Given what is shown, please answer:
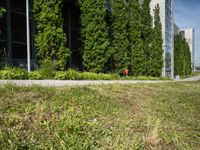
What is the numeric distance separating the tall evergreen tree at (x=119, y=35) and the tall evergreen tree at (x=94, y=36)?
5860 millimetres

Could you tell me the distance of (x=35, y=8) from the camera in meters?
26.4

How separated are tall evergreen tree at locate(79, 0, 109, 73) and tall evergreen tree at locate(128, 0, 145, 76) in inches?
367

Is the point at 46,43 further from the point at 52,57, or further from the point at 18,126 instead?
the point at 18,126

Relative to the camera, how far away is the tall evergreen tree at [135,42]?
133 ft

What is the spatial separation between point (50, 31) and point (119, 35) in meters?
13.7

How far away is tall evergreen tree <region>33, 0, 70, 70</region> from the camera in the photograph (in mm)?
25984

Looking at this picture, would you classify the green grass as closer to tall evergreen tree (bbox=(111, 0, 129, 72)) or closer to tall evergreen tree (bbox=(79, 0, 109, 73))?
tall evergreen tree (bbox=(79, 0, 109, 73))

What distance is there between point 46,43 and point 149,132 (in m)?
21.3

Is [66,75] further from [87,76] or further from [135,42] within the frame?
[135,42]

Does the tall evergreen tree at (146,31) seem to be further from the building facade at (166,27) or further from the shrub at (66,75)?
the shrub at (66,75)

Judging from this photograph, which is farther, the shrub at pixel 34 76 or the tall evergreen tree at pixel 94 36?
the tall evergreen tree at pixel 94 36

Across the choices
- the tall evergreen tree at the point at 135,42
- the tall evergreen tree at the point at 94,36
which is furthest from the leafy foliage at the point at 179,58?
the tall evergreen tree at the point at 94,36

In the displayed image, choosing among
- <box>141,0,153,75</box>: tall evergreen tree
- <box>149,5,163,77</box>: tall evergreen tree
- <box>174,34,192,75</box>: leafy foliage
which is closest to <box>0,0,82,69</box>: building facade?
<box>141,0,153,75</box>: tall evergreen tree

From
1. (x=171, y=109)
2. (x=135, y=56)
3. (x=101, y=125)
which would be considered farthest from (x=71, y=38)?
(x=101, y=125)
